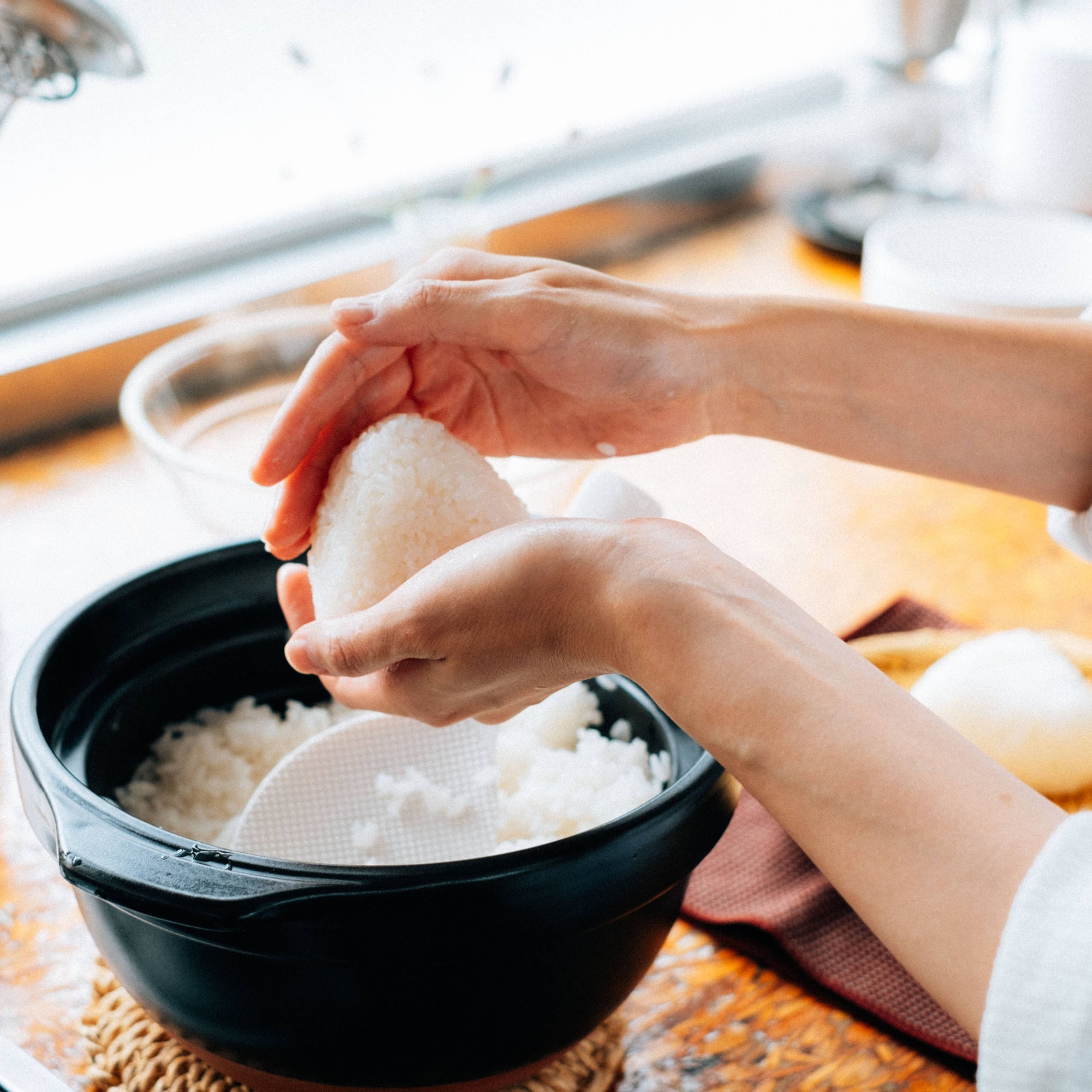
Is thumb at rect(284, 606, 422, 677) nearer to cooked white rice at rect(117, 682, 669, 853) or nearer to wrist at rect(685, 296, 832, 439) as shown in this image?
cooked white rice at rect(117, 682, 669, 853)

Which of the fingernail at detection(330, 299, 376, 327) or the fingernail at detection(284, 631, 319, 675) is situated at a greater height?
the fingernail at detection(330, 299, 376, 327)

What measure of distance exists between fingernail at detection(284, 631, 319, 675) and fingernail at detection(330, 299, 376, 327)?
220 millimetres

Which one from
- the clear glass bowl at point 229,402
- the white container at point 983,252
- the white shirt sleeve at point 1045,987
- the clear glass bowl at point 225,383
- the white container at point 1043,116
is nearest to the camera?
the white shirt sleeve at point 1045,987

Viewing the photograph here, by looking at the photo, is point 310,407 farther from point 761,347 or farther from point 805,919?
point 805,919

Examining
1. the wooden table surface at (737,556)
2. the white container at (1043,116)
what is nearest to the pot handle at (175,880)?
the wooden table surface at (737,556)

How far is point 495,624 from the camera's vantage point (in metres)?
0.61

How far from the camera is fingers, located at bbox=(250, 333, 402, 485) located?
765 millimetres

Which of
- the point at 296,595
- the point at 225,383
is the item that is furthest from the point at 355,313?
the point at 225,383

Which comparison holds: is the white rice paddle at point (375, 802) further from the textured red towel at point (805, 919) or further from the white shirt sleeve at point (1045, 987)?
the white shirt sleeve at point (1045, 987)

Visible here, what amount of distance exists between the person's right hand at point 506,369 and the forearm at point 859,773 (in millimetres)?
299

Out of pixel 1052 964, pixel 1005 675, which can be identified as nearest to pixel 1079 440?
pixel 1005 675

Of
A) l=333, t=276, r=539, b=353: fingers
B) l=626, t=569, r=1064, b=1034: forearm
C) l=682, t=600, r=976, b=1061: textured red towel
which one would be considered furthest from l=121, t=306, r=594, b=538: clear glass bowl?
l=626, t=569, r=1064, b=1034: forearm

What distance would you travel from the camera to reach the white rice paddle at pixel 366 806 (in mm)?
700

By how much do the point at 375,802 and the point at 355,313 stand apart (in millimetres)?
327
